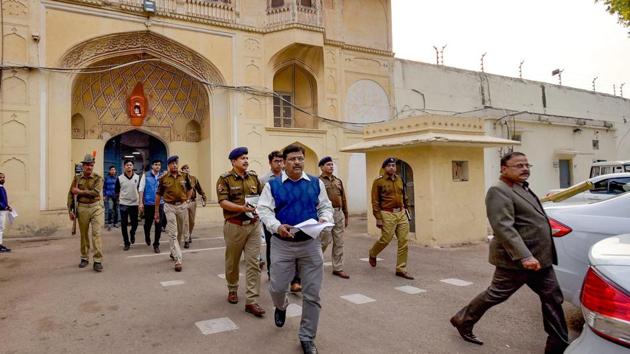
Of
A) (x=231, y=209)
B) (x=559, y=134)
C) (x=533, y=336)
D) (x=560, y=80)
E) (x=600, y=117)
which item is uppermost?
(x=560, y=80)

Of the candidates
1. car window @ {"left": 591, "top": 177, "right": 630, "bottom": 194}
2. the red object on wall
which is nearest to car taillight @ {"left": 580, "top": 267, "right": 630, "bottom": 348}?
car window @ {"left": 591, "top": 177, "right": 630, "bottom": 194}

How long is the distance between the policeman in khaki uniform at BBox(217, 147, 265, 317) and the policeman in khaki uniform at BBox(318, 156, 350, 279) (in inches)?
67.2

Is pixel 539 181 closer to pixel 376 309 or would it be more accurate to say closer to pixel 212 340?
pixel 376 309

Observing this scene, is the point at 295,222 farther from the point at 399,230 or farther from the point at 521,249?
the point at 399,230

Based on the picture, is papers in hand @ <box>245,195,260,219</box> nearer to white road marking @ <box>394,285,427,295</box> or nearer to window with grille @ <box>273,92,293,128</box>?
white road marking @ <box>394,285,427,295</box>

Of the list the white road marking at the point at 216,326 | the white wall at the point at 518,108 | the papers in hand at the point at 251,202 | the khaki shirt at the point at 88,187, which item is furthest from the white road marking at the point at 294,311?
the white wall at the point at 518,108

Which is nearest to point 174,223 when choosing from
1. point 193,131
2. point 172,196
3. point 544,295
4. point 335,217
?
point 172,196

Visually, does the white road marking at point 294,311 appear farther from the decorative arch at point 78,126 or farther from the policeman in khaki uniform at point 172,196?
the decorative arch at point 78,126

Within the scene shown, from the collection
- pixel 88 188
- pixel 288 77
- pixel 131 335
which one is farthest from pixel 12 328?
pixel 288 77

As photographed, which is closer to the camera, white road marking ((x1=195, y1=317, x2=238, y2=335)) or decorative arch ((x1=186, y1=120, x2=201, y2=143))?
white road marking ((x1=195, y1=317, x2=238, y2=335))

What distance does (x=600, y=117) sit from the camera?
2833 centimetres

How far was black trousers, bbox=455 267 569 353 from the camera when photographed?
3.14m

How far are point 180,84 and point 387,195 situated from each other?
12.3 meters

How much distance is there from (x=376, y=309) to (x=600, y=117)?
103 ft
